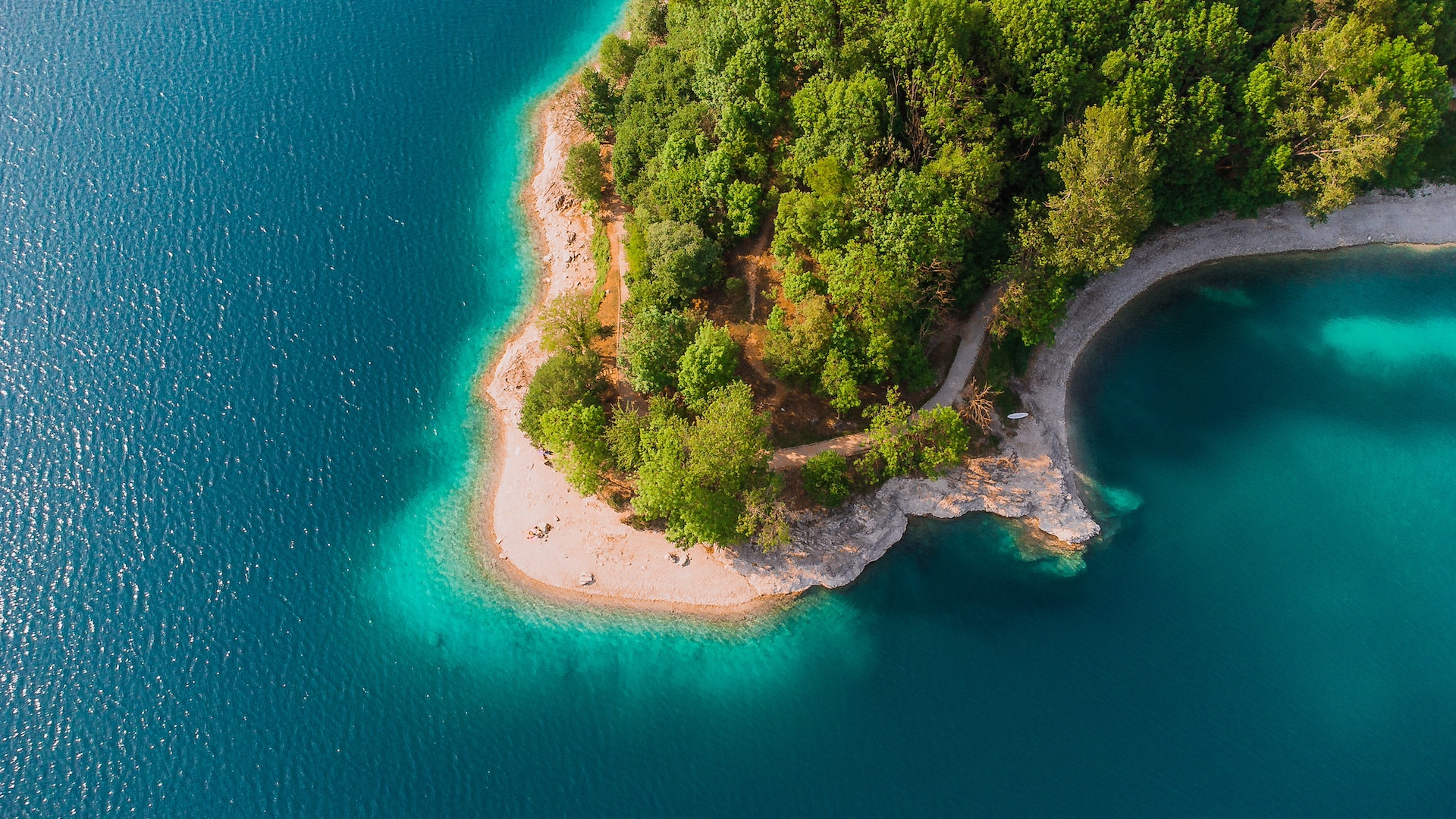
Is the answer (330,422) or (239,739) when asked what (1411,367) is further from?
(239,739)

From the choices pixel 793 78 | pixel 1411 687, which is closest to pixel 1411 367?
pixel 1411 687

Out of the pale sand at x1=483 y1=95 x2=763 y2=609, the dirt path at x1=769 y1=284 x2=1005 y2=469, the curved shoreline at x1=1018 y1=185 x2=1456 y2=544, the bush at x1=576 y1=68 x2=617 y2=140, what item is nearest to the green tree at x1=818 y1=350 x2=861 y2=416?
the dirt path at x1=769 y1=284 x2=1005 y2=469

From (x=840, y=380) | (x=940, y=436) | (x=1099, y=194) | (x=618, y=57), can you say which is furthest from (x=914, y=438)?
(x=618, y=57)

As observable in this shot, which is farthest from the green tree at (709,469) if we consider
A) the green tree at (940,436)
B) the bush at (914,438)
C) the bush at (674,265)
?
the green tree at (940,436)

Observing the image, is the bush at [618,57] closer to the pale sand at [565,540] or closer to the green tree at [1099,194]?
the pale sand at [565,540]

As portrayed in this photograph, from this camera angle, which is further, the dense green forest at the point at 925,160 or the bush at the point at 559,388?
the bush at the point at 559,388

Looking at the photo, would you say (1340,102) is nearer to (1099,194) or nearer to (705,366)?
(1099,194)
